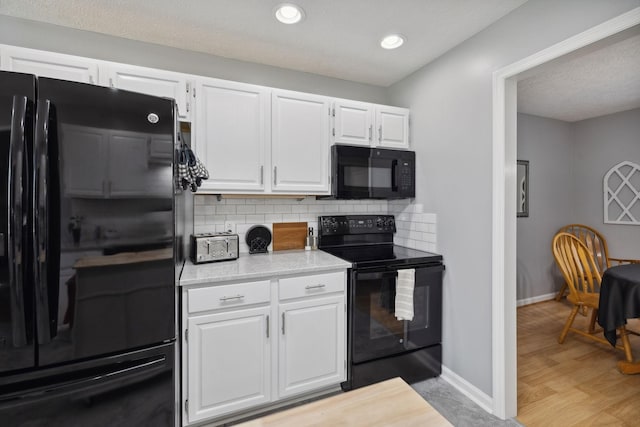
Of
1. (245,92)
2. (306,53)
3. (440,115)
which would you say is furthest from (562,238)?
(245,92)

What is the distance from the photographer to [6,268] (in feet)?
3.58

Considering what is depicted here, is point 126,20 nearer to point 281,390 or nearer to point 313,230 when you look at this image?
point 313,230

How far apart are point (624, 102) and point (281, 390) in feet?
15.4

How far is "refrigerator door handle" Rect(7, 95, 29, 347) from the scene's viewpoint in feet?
3.57

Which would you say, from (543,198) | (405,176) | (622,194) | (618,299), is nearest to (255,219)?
(405,176)

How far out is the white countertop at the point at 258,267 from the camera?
1.67m

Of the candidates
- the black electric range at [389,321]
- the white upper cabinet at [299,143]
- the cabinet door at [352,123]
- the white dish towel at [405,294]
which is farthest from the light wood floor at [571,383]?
the cabinet door at [352,123]

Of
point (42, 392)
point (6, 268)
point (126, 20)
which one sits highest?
point (126, 20)

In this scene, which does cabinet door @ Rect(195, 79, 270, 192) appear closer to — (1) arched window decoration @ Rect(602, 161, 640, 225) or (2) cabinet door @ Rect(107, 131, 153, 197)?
(2) cabinet door @ Rect(107, 131, 153, 197)

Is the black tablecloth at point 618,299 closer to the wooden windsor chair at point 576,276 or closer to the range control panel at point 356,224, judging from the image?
the wooden windsor chair at point 576,276

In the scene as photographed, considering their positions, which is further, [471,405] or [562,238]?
[562,238]

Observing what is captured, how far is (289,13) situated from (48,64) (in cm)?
138

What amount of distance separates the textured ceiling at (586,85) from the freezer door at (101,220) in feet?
6.91

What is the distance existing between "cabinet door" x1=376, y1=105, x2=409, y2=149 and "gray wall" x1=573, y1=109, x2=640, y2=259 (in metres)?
3.25
